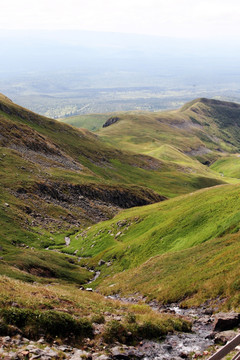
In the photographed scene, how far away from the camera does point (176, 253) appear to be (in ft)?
148

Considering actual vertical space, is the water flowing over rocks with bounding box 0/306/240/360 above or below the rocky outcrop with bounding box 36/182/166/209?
above

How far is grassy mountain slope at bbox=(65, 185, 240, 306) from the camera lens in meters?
31.3

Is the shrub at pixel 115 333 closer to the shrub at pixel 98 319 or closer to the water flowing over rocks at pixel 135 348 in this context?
the water flowing over rocks at pixel 135 348

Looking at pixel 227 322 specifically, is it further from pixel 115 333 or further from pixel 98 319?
pixel 98 319

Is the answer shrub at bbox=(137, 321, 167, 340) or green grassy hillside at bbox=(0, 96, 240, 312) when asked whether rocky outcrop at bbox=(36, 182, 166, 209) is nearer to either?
green grassy hillside at bbox=(0, 96, 240, 312)

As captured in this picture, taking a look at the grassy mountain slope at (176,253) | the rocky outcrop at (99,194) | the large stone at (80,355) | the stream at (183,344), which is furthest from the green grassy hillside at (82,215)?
the large stone at (80,355)

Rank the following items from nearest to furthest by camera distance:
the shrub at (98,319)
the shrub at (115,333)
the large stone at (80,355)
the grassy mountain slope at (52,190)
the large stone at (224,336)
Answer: the large stone at (80,355)
the large stone at (224,336)
the shrub at (115,333)
the shrub at (98,319)
the grassy mountain slope at (52,190)

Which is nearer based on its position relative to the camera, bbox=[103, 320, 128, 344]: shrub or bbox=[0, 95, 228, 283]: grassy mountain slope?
bbox=[103, 320, 128, 344]: shrub

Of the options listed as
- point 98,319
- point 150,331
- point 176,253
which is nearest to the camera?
point 150,331

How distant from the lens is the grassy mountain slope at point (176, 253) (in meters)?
31.3

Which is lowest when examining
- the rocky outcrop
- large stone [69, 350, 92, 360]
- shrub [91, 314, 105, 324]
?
the rocky outcrop

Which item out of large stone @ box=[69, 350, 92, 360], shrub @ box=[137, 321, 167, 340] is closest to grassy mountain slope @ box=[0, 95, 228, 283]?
shrub @ box=[137, 321, 167, 340]

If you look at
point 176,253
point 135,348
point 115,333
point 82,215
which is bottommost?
point 82,215

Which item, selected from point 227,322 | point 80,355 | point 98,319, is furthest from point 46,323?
point 227,322
